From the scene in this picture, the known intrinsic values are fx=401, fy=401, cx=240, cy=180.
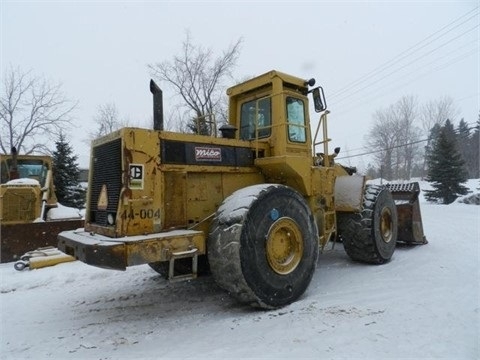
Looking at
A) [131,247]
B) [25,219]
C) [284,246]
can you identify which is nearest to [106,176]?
[131,247]

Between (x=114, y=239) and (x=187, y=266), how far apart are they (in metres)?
1.52

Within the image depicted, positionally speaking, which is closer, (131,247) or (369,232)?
(131,247)

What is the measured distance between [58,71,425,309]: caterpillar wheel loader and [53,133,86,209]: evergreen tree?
18.2m

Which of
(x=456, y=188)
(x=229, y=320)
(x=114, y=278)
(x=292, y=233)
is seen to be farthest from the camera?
(x=456, y=188)

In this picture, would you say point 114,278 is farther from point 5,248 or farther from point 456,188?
point 456,188

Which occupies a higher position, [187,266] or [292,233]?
[292,233]

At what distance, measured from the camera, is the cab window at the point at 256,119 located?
6215 millimetres

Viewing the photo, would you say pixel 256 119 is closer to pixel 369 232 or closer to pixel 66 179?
pixel 369 232

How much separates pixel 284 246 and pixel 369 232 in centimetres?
213

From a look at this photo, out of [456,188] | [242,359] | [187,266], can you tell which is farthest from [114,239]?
[456,188]

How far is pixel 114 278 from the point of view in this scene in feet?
22.5

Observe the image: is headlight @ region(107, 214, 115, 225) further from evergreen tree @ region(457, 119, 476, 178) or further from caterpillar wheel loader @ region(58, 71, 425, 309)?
evergreen tree @ region(457, 119, 476, 178)

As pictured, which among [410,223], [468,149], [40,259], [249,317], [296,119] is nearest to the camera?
[249,317]

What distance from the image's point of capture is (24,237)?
30.3 feet
